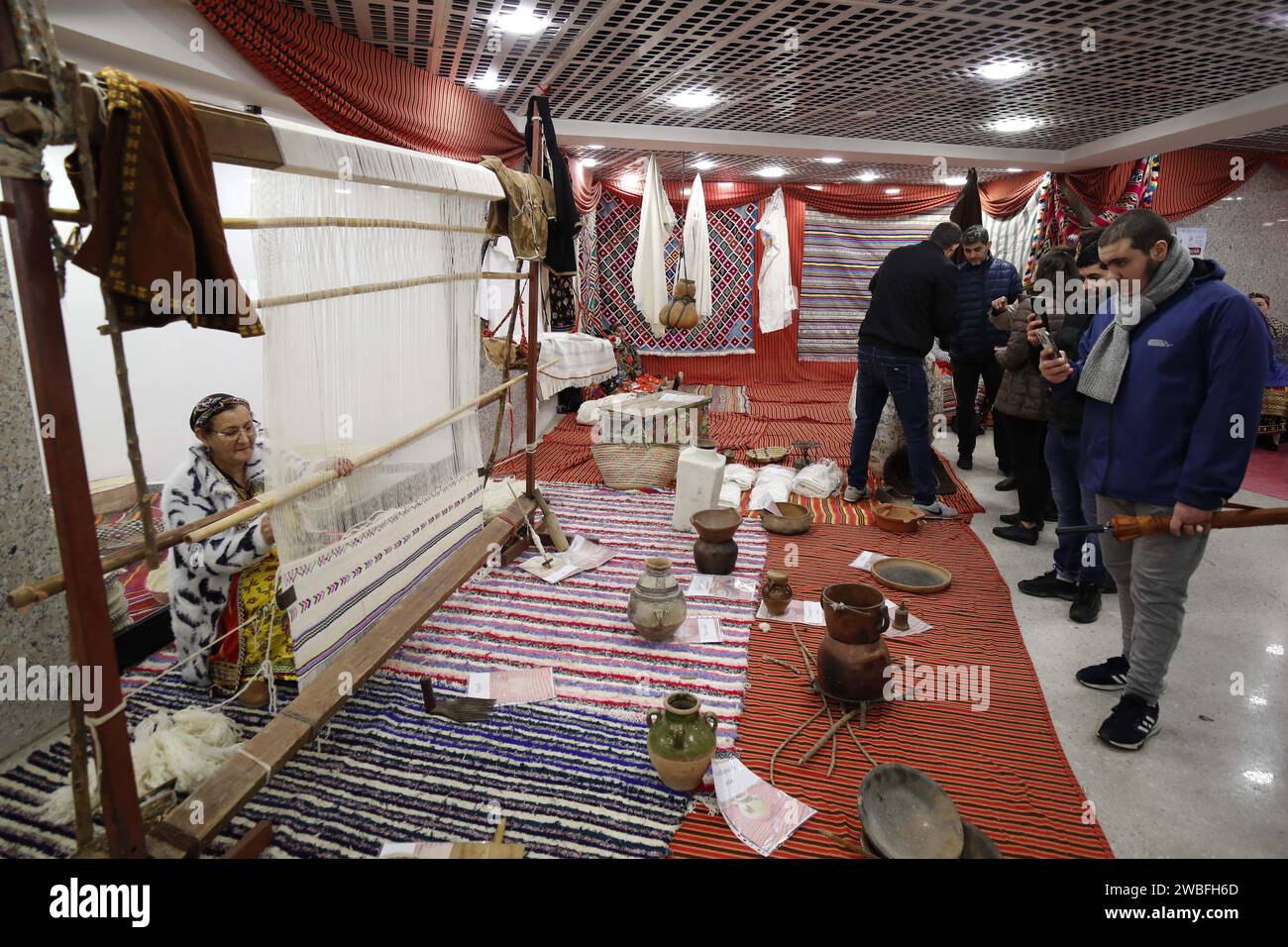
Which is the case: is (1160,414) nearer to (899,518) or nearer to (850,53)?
(899,518)

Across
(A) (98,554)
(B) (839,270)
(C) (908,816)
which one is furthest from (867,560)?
(B) (839,270)

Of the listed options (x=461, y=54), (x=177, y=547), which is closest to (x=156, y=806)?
(x=177, y=547)

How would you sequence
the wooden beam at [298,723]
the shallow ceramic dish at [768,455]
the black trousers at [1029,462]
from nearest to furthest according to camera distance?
the wooden beam at [298,723]
the black trousers at [1029,462]
the shallow ceramic dish at [768,455]

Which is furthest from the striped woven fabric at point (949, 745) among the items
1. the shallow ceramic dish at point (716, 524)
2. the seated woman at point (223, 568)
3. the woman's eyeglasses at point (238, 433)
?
the woman's eyeglasses at point (238, 433)

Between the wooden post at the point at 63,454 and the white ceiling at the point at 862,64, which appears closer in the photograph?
the wooden post at the point at 63,454

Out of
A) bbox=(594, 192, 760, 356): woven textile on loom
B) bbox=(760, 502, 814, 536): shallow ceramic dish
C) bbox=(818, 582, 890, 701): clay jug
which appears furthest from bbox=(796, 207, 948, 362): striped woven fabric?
bbox=(818, 582, 890, 701): clay jug

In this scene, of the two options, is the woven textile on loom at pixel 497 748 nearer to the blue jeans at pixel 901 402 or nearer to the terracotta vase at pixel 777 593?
the terracotta vase at pixel 777 593

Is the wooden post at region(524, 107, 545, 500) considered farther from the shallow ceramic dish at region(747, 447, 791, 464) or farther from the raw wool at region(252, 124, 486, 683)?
the shallow ceramic dish at region(747, 447, 791, 464)

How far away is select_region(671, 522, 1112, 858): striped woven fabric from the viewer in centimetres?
194

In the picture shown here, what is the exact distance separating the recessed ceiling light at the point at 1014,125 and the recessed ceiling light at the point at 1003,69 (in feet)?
3.79

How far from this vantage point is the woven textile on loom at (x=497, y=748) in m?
1.95

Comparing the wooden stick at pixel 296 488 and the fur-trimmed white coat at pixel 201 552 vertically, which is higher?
the wooden stick at pixel 296 488

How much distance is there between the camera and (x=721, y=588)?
136 inches

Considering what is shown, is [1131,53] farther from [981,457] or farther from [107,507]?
[107,507]
